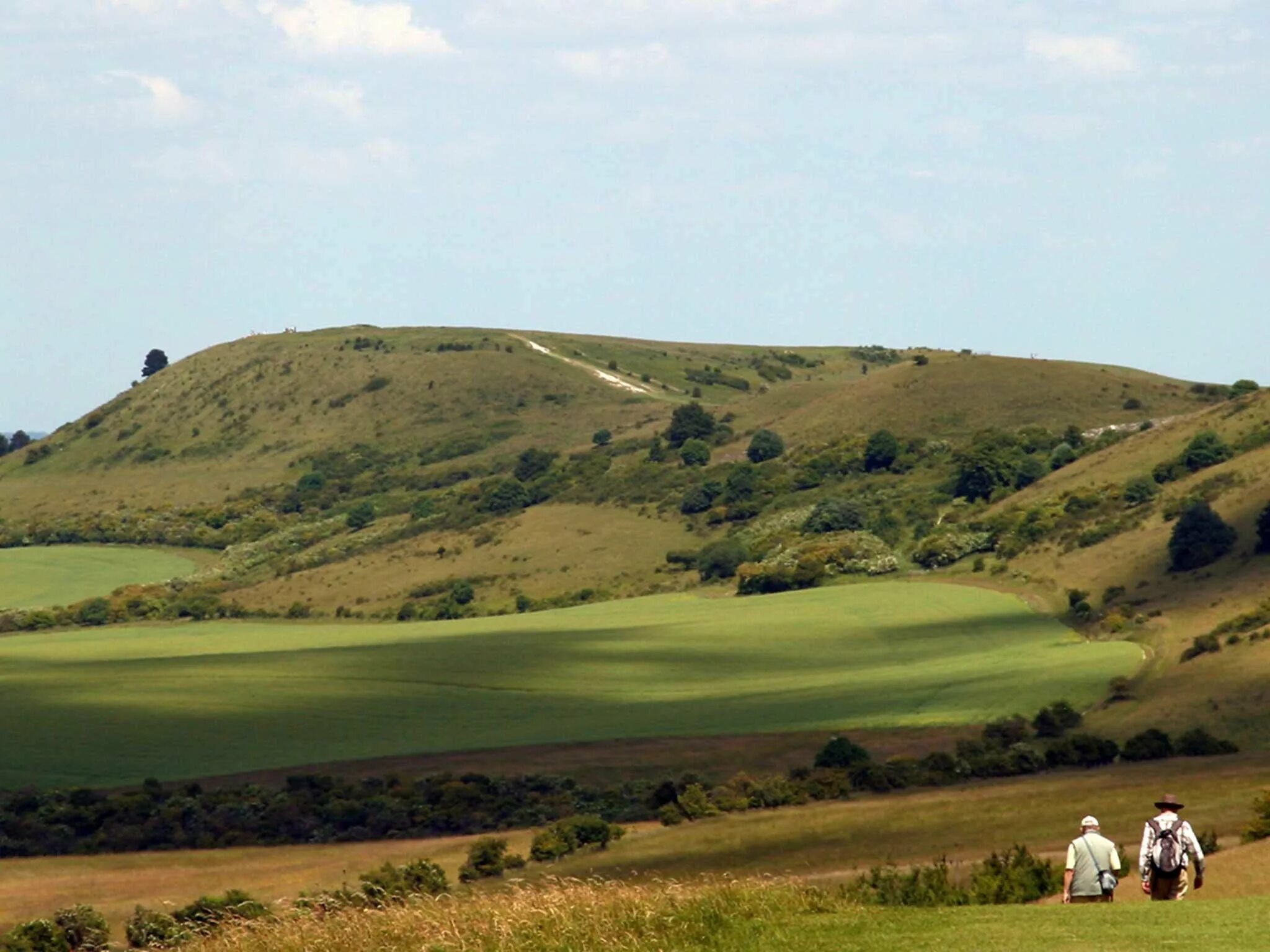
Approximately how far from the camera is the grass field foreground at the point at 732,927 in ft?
83.2

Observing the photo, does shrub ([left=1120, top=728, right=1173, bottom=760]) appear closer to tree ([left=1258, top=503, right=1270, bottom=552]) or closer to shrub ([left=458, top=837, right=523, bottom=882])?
shrub ([left=458, top=837, right=523, bottom=882])

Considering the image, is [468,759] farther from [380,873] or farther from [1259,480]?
[1259,480]

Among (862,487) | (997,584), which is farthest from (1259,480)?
(862,487)

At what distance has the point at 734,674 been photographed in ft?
308

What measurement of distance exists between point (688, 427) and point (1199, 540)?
90873 mm

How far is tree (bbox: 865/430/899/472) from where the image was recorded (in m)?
165

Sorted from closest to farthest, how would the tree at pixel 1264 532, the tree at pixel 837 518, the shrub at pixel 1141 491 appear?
the tree at pixel 1264 532
the shrub at pixel 1141 491
the tree at pixel 837 518

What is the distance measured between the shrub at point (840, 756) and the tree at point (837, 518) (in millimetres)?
75571

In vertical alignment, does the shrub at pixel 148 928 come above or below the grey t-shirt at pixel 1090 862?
below

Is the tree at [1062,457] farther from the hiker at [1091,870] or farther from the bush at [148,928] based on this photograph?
the hiker at [1091,870]

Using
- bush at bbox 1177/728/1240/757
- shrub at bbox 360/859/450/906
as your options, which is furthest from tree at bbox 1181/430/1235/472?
shrub at bbox 360/859/450/906

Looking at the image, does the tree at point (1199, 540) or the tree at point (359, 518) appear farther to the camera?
the tree at point (359, 518)

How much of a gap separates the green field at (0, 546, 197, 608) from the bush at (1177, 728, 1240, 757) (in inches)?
4586

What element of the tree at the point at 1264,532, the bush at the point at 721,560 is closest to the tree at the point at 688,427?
the bush at the point at 721,560
